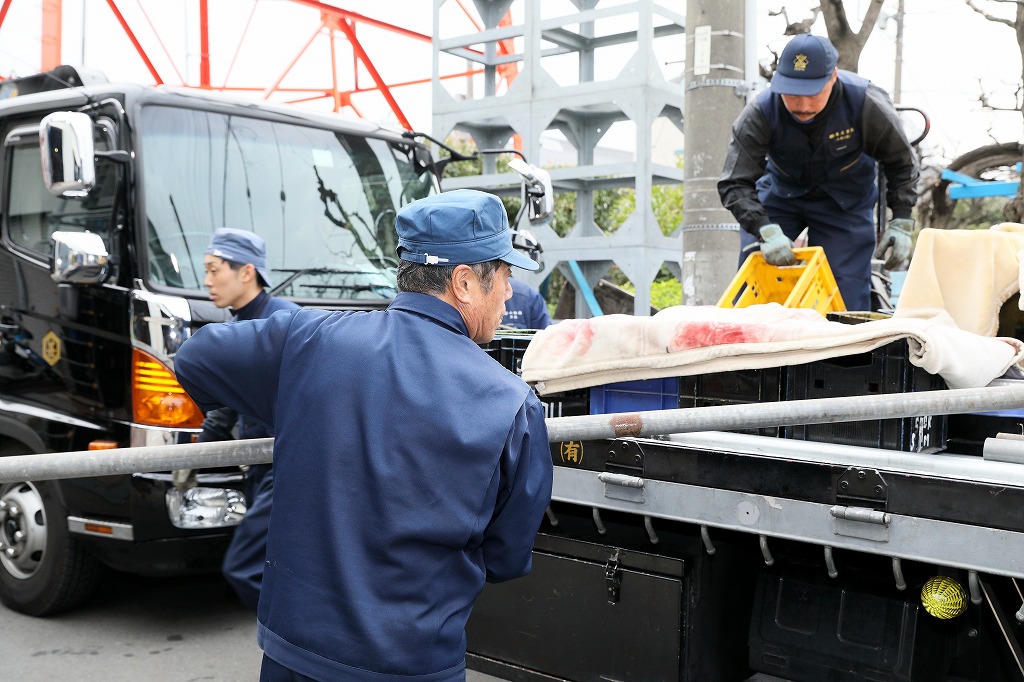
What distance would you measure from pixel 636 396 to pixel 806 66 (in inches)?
94.6

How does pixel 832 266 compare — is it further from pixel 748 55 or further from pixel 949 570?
pixel 949 570

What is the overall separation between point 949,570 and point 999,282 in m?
1.54

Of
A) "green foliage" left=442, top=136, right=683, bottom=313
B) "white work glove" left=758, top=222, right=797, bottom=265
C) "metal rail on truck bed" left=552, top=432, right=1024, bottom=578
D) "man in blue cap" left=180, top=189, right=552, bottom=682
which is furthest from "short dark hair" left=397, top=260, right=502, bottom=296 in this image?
"green foliage" left=442, top=136, right=683, bottom=313

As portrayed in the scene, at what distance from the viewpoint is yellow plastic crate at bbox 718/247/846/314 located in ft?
14.9

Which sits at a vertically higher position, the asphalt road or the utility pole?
the utility pole

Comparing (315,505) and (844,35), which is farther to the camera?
(844,35)

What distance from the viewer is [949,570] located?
9.07 ft

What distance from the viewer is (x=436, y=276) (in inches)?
99.7

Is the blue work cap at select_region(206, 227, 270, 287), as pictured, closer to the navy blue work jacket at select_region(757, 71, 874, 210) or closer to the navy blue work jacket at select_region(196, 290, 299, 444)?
the navy blue work jacket at select_region(196, 290, 299, 444)

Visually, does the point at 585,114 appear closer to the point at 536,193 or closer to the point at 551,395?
the point at 536,193

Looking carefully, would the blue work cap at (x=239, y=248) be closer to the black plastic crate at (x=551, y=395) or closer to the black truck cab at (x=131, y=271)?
the black truck cab at (x=131, y=271)

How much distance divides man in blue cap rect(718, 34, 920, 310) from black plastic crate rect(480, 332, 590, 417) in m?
1.74

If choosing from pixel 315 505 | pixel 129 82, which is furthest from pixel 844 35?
pixel 315 505

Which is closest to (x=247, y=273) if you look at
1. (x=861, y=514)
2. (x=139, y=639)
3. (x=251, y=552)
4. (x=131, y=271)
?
(x=131, y=271)
